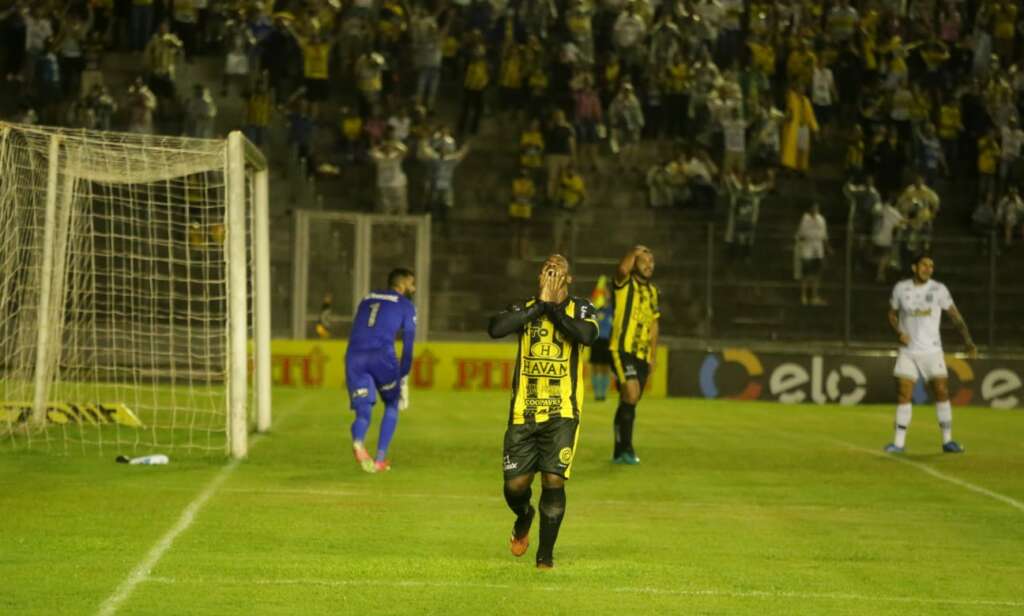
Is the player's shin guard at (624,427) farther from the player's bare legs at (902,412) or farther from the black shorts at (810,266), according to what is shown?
the black shorts at (810,266)

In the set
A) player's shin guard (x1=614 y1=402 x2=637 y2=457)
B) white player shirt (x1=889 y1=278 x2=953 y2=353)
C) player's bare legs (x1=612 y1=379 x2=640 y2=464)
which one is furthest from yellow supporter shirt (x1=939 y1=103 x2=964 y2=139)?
player's shin guard (x1=614 y1=402 x2=637 y2=457)

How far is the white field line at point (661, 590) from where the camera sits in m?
9.30

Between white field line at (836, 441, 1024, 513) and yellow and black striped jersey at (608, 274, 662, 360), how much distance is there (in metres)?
3.12

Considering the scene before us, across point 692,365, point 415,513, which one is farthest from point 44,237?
point 692,365

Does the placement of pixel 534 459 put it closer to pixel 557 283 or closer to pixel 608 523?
pixel 557 283

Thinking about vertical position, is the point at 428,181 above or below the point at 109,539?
above

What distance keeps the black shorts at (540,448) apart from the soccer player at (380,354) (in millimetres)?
5266

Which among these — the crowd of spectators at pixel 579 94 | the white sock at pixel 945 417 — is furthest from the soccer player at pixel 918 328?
the crowd of spectators at pixel 579 94

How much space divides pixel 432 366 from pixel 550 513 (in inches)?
782

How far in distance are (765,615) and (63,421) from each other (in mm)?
11760

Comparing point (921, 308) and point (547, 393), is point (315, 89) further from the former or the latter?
point (547, 393)

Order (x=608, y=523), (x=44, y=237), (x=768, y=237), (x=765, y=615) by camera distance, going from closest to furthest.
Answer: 1. (x=765, y=615)
2. (x=608, y=523)
3. (x=44, y=237)
4. (x=768, y=237)

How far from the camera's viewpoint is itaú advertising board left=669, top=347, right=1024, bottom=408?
29.1 meters

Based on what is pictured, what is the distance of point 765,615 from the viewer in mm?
8742
